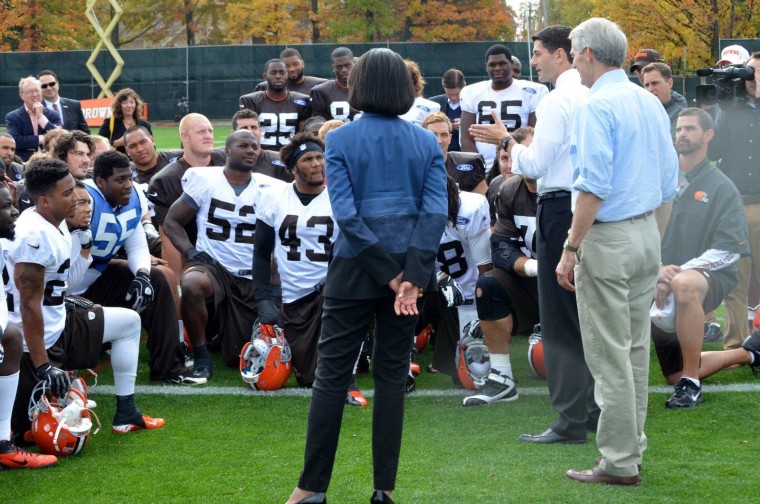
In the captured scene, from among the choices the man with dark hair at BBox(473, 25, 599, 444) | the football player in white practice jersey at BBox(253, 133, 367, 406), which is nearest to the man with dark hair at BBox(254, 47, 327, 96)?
the football player in white practice jersey at BBox(253, 133, 367, 406)

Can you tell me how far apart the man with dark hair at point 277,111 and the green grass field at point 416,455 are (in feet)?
13.1

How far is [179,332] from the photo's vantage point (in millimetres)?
6535

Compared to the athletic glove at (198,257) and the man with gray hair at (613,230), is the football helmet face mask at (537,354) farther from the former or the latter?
the athletic glove at (198,257)

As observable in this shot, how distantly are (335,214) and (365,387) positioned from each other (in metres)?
2.56

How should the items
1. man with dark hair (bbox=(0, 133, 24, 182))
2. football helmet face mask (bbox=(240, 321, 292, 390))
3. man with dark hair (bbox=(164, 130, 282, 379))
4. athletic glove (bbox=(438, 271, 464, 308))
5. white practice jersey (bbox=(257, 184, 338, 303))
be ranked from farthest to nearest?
man with dark hair (bbox=(0, 133, 24, 182)) → man with dark hair (bbox=(164, 130, 282, 379)) → white practice jersey (bbox=(257, 184, 338, 303)) → football helmet face mask (bbox=(240, 321, 292, 390)) → athletic glove (bbox=(438, 271, 464, 308))

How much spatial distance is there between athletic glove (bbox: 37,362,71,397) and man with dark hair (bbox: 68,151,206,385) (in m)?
1.12

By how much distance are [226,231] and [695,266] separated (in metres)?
3.07

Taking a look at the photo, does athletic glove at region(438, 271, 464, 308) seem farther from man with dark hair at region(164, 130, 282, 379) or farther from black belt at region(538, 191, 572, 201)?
man with dark hair at region(164, 130, 282, 379)

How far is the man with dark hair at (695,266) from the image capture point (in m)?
5.59

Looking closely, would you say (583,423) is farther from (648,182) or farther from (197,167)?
(197,167)

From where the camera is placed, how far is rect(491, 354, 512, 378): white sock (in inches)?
228

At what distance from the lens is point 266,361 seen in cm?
615

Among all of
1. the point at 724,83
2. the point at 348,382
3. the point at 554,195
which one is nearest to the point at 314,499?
the point at 348,382

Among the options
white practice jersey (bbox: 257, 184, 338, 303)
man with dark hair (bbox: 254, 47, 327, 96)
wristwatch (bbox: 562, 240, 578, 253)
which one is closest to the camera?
wristwatch (bbox: 562, 240, 578, 253)
